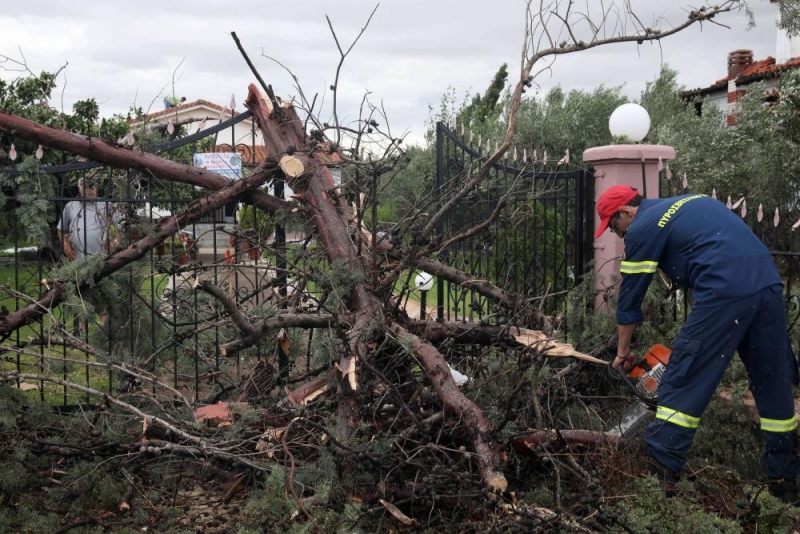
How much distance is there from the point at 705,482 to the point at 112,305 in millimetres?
3849

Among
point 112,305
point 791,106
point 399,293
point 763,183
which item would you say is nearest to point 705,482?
point 399,293

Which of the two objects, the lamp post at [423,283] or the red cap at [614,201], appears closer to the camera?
the red cap at [614,201]

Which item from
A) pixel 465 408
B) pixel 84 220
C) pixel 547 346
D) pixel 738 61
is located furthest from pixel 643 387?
pixel 738 61

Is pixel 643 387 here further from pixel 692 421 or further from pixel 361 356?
pixel 361 356

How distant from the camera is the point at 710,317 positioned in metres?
3.86

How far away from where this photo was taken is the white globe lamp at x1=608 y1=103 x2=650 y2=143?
234 inches

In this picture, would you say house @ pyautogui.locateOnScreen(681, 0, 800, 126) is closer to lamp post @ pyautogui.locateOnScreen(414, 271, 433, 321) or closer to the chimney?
the chimney

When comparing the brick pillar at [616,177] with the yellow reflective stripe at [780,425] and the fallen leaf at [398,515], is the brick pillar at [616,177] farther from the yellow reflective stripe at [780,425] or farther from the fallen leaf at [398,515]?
the fallen leaf at [398,515]

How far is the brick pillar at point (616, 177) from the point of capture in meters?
5.83

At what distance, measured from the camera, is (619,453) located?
4102 millimetres

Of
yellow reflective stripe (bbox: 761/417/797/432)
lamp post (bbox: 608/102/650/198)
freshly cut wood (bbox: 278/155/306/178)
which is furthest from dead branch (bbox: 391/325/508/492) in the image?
lamp post (bbox: 608/102/650/198)

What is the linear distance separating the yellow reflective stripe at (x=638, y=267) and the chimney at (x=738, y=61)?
20.6 m

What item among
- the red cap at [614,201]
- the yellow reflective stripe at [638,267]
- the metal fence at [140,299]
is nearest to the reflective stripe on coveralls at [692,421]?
the yellow reflective stripe at [638,267]

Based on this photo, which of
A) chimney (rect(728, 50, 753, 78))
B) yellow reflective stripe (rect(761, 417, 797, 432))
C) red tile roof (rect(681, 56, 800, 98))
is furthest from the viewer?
chimney (rect(728, 50, 753, 78))
